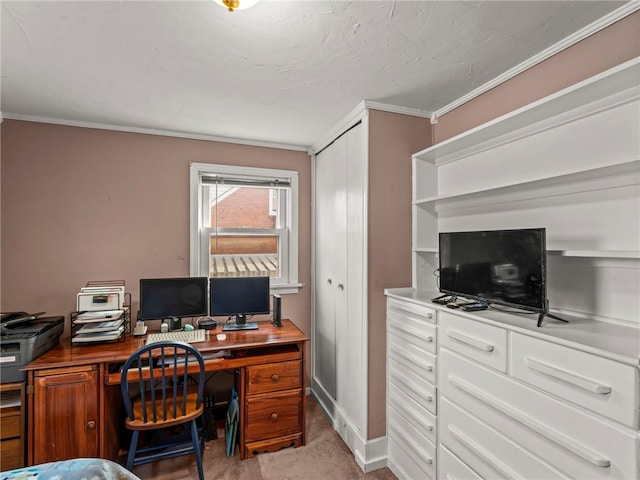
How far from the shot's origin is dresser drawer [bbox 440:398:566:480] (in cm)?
129

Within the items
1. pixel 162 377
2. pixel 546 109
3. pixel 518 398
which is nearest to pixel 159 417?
pixel 162 377

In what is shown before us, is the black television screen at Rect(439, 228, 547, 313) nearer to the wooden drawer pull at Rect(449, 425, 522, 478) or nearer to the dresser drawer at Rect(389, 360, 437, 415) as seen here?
the dresser drawer at Rect(389, 360, 437, 415)

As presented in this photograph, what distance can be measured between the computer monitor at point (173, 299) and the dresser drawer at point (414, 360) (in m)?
1.48

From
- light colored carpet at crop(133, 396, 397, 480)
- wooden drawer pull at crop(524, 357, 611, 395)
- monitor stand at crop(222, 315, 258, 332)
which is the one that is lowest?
light colored carpet at crop(133, 396, 397, 480)

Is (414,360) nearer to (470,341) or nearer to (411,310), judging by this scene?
(411,310)

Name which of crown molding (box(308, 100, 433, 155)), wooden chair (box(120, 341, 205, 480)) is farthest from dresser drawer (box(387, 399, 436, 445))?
crown molding (box(308, 100, 433, 155))

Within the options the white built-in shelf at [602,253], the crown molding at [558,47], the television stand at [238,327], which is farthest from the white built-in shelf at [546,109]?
the television stand at [238,327]

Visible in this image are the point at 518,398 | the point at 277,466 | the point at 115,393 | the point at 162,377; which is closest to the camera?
the point at 518,398

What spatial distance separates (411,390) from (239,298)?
146 cm

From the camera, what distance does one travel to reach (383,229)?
2.22 metres

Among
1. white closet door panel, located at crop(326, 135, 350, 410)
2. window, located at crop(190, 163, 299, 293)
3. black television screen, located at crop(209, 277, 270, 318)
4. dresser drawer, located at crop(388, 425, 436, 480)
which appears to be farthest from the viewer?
window, located at crop(190, 163, 299, 293)

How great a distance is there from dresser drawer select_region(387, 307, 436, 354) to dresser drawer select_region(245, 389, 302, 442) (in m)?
0.86

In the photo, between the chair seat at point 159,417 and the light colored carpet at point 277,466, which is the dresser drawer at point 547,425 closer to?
the light colored carpet at point 277,466

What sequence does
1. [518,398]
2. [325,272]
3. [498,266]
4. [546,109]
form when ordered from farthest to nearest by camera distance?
[325,272] → [498,266] → [546,109] → [518,398]
